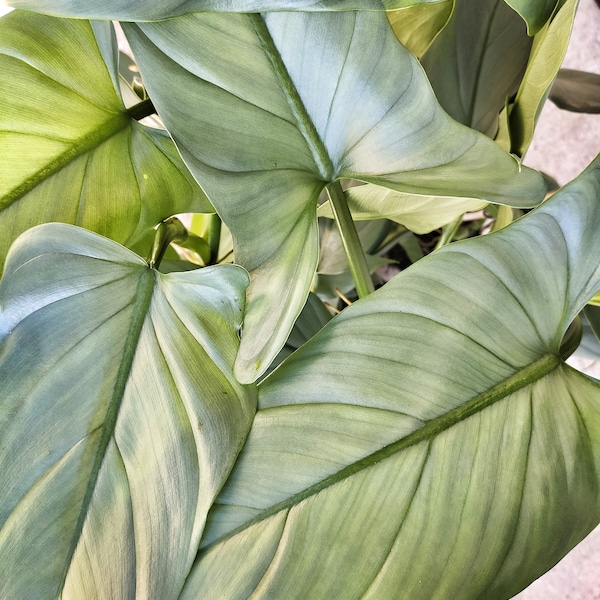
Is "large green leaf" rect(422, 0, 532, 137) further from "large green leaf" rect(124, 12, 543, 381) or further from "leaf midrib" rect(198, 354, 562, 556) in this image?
"leaf midrib" rect(198, 354, 562, 556)

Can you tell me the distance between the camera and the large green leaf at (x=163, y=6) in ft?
0.86

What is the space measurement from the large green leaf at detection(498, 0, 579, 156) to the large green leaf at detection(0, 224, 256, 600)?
24 centimetres

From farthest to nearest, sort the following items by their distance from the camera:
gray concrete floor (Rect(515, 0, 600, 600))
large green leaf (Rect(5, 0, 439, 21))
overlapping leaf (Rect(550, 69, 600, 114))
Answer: gray concrete floor (Rect(515, 0, 600, 600)) → overlapping leaf (Rect(550, 69, 600, 114)) → large green leaf (Rect(5, 0, 439, 21))

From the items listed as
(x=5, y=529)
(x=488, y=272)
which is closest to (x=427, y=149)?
(x=488, y=272)

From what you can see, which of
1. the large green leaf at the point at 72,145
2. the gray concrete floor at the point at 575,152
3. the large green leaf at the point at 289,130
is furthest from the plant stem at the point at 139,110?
the gray concrete floor at the point at 575,152

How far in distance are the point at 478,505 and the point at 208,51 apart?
28 cm

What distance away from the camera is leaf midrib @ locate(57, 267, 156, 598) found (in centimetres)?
30

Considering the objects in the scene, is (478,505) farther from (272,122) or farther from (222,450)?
(272,122)

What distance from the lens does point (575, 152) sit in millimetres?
870

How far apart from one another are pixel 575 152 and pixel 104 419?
856 millimetres

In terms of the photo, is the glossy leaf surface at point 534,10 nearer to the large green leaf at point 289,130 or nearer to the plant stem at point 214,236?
the large green leaf at point 289,130

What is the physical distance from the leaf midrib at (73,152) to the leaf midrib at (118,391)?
0.33 feet

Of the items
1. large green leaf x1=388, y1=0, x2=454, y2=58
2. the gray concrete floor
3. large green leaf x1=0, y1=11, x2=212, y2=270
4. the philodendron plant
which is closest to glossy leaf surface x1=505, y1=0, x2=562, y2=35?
the philodendron plant

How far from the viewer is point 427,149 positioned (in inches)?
12.4
